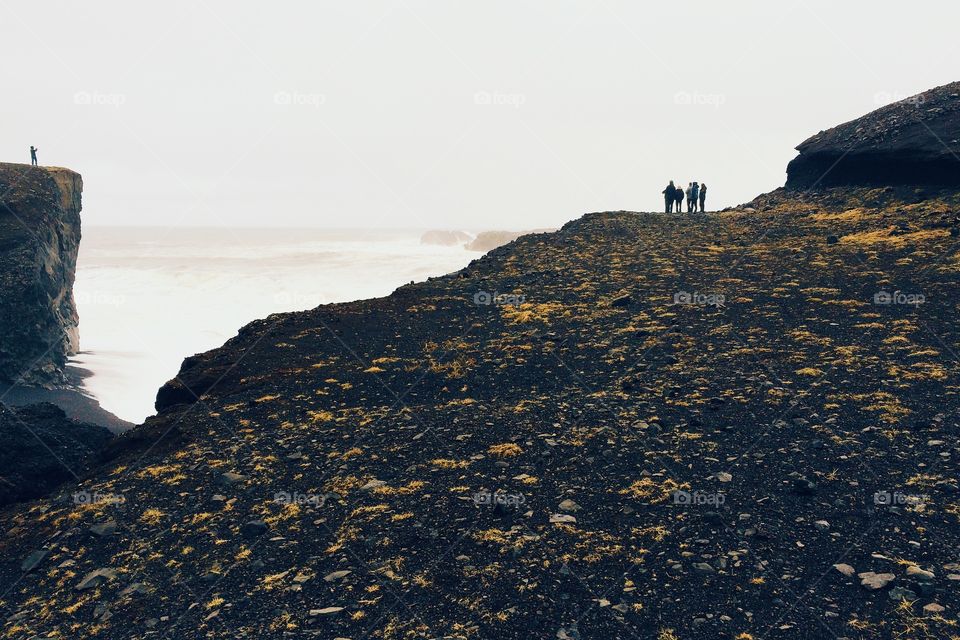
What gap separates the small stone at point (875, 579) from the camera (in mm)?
10133

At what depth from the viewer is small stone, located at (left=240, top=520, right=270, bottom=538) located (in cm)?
1315

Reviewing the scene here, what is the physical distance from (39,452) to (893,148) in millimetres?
39227

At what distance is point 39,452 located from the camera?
744 inches

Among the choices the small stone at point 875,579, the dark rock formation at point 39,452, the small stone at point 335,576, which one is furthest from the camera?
the dark rock formation at point 39,452

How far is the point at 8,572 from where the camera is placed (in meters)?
13.2

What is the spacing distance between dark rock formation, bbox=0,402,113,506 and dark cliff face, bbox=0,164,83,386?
141 ft

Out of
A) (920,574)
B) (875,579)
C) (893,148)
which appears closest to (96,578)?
(875,579)

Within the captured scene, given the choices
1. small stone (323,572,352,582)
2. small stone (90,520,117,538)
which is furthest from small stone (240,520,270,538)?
small stone (90,520,117,538)

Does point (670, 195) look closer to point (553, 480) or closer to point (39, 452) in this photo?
point (553, 480)

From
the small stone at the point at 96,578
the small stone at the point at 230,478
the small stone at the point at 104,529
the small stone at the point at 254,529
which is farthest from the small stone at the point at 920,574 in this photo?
the small stone at the point at 104,529

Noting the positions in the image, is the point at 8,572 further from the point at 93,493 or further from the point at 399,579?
the point at 399,579

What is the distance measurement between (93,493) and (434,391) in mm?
9208

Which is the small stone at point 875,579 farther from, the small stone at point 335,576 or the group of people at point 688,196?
the group of people at point 688,196

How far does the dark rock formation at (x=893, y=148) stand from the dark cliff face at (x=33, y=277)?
63.5 meters
